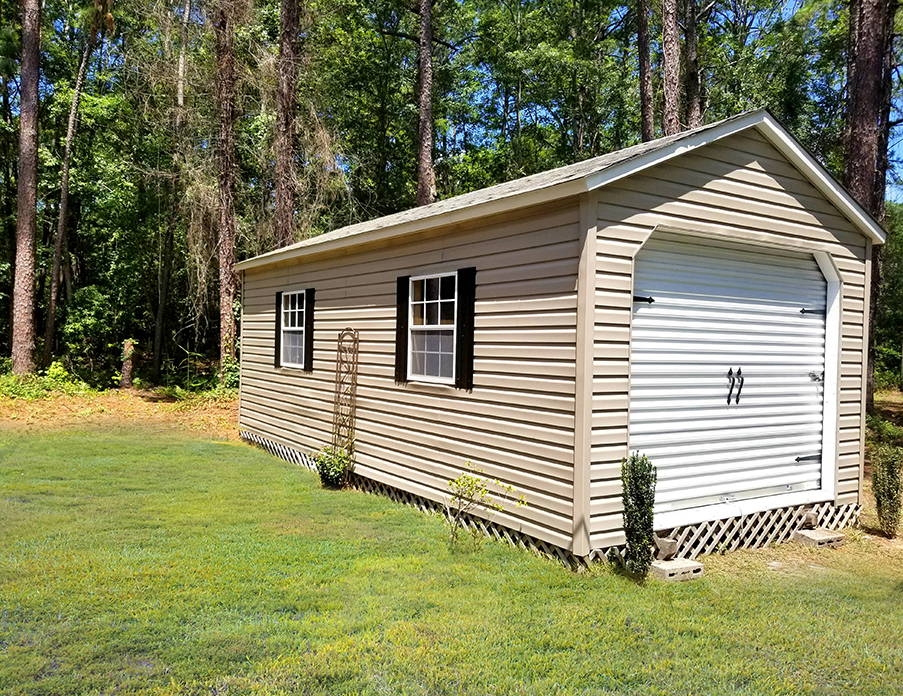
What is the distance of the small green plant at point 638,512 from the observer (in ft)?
14.7

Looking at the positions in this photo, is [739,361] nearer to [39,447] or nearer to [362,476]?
[362,476]

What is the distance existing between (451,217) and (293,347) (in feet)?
14.2

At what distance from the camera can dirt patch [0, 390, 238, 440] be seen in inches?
488

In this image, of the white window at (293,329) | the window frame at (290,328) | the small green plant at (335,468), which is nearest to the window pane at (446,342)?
the small green plant at (335,468)

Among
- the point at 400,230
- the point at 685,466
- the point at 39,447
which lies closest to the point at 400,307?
the point at 400,230

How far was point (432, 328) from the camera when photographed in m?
6.38

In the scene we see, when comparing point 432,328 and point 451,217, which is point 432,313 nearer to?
point 432,328

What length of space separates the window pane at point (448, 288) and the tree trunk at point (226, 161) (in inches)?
407

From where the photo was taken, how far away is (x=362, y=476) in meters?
7.49

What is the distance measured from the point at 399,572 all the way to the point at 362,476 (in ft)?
9.57

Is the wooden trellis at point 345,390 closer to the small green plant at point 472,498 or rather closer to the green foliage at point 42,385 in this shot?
the small green plant at point 472,498

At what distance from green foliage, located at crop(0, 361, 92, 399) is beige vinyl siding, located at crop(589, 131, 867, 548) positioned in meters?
14.2

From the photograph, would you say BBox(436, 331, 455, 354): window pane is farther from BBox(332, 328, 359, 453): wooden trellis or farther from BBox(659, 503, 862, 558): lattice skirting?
BBox(659, 503, 862, 558): lattice skirting

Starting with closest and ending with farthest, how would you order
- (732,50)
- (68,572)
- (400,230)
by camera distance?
(68,572) < (400,230) < (732,50)
